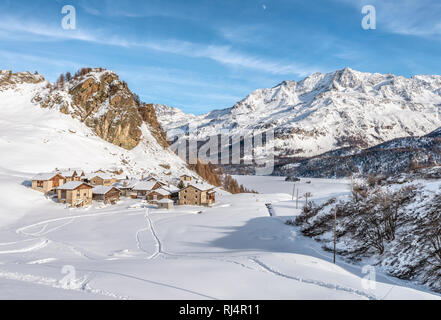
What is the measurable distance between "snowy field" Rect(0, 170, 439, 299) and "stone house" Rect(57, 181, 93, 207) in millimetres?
2473

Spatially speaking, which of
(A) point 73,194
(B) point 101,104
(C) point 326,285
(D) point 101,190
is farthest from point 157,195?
(B) point 101,104

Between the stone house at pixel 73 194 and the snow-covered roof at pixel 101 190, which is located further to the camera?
the snow-covered roof at pixel 101 190

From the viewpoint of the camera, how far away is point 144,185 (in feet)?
243

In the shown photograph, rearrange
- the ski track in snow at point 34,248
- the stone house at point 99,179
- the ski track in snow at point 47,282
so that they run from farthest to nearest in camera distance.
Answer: the stone house at point 99,179 < the ski track in snow at point 34,248 < the ski track in snow at point 47,282

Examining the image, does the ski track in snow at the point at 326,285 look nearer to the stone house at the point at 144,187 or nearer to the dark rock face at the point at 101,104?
the stone house at the point at 144,187

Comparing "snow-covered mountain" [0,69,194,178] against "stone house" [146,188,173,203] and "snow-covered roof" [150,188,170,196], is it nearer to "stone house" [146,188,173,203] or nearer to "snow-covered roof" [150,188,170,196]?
"stone house" [146,188,173,203]

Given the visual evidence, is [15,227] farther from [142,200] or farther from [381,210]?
[381,210]

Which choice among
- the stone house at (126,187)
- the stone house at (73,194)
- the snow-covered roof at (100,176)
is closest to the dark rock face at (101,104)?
the snow-covered roof at (100,176)

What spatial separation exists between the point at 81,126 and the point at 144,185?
61.2 m

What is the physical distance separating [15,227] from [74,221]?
839 centimetres

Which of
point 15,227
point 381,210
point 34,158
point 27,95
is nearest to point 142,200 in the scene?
point 15,227

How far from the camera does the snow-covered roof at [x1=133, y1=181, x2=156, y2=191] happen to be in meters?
72.9

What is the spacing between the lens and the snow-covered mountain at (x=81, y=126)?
90.1 metres

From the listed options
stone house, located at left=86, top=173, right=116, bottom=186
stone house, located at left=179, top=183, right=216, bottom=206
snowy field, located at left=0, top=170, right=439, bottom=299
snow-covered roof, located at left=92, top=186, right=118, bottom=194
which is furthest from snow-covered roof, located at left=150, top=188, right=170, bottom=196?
stone house, located at left=86, top=173, right=116, bottom=186
